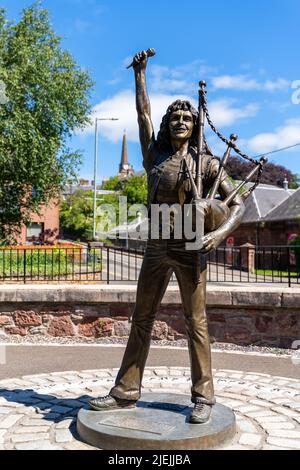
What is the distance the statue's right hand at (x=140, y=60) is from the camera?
4.30m

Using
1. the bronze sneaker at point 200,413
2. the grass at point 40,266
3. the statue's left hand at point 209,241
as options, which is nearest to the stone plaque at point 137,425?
the bronze sneaker at point 200,413

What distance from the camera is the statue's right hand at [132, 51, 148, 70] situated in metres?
4.30

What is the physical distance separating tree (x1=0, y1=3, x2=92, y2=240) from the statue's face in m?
15.2

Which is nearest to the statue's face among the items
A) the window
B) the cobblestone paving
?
the cobblestone paving

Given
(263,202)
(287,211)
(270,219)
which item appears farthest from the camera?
(263,202)

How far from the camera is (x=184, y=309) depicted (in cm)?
408

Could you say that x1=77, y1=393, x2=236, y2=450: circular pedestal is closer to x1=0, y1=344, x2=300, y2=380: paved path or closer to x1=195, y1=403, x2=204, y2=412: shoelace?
x1=195, y1=403, x2=204, y2=412: shoelace

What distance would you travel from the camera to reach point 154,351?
288 inches

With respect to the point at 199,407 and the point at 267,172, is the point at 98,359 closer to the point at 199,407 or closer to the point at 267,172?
the point at 199,407

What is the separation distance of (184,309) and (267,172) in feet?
169


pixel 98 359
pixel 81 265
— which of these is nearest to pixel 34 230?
pixel 81 265

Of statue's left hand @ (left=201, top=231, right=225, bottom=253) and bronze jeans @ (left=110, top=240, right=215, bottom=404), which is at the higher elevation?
statue's left hand @ (left=201, top=231, right=225, bottom=253)

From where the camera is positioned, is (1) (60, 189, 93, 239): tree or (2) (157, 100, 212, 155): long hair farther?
(1) (60, 189, 93, 239): tree
